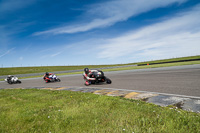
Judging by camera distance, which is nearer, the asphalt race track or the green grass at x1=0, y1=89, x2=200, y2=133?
the green grass at x1=0, y1=89, x2=200, y2=133

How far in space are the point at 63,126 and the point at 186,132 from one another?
272 cm

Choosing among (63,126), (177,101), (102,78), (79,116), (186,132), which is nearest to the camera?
(186,132)

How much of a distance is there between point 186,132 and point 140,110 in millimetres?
1356

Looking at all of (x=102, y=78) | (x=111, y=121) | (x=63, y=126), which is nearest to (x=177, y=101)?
(x=111, y=121)

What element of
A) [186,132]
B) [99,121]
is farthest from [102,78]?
[186,132]

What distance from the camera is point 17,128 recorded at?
134 inches

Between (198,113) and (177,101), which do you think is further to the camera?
(177,101)

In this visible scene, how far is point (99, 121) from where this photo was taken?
11.3 feet

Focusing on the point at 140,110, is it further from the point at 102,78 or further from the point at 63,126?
the point at 102,78

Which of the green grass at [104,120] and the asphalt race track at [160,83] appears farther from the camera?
the asphalt race track at [160,83]

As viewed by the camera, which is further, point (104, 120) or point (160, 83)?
point (160, 83)

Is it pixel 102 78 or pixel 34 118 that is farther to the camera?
pixel 102 78

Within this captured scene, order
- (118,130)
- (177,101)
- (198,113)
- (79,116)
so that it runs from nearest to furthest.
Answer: (118,130), (198,113), (79,116), (177,101)

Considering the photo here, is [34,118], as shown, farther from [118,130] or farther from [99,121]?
[118,130]
